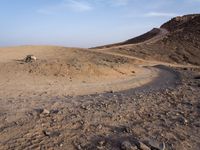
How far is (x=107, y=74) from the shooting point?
14438 millimetres

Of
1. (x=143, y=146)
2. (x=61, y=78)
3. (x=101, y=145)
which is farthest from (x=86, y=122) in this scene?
(x=61, y=78)

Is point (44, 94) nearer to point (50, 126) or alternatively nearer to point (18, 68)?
point (50, 126)

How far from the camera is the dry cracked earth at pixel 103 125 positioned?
5.60 metres

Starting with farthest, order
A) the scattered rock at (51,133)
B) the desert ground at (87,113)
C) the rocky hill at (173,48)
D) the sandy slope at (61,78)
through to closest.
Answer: the rocky hill at (173,48)
the sandy slope at (61,78)
the scattered rock at (51,133)
the desert ground at (87,113)

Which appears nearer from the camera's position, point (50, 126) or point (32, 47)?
point (50, 126)

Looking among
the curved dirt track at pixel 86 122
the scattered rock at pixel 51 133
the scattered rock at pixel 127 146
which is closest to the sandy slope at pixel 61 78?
the curved dirt track at pixel 86 122

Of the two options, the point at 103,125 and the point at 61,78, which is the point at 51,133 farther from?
the point at 61,78

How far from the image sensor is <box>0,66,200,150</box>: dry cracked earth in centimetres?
560

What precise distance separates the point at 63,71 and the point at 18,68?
1842 mm

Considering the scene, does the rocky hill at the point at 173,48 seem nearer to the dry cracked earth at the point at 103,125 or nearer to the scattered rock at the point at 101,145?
the dry cracked earth at the point at 103,125

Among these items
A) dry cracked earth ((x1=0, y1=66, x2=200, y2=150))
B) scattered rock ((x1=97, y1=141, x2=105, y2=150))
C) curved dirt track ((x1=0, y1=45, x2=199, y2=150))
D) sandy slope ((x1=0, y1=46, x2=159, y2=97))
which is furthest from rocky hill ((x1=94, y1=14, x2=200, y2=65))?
scattered rock ((x1=97, y1=141, x2=105, y2=150))

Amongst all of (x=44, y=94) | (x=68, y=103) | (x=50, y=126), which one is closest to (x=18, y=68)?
(x=44, y=94)

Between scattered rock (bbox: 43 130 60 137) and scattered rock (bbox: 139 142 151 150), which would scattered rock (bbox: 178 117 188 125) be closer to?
scattered rock (bbox: 139 142 151 150)

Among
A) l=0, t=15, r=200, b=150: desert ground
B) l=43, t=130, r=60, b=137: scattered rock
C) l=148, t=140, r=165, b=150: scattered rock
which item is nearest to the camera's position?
l=148, t=140, r=165, b=150: scattered rock
